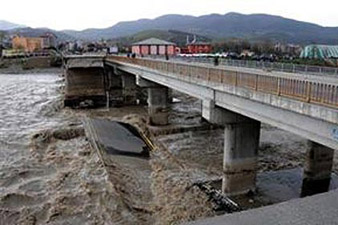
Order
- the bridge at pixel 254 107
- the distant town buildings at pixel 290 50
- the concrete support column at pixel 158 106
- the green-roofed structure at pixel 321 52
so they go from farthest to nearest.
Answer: the distant town buildings at pixel 290 50 → the green-roofed structure at pixel 321 52 → the concrete support column at pixel 158 106 → the bridge at pixel 254 107

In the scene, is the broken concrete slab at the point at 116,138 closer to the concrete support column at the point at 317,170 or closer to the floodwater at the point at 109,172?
the floodwater at the point at 109,172

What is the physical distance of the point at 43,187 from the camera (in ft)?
73.8

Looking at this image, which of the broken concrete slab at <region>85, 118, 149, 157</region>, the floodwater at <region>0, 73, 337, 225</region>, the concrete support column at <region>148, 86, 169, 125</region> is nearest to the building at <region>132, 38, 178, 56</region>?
the concrete support column at <region>148, 86, 169, 125</region>

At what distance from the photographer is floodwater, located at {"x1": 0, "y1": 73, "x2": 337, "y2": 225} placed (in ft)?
62.8

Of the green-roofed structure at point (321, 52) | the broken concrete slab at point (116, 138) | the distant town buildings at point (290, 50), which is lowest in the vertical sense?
the broken concrete slab at point (116, 138)

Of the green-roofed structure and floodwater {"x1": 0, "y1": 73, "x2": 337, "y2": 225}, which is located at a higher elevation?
the green-roofed structure

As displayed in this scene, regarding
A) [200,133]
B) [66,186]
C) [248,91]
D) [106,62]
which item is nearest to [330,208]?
[248,91]

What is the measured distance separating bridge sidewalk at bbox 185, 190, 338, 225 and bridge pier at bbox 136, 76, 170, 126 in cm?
2975

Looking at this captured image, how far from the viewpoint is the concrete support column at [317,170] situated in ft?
73.5

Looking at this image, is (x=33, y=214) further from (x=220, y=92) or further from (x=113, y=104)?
(x=113, y=104)

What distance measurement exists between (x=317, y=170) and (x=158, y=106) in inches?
841

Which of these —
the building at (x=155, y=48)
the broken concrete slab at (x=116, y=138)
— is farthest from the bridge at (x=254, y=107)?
the building at (x=155, y=48)

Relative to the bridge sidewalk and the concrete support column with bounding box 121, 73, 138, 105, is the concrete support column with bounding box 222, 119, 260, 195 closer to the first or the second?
the bridge sidewalk

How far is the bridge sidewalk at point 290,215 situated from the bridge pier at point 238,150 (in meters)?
10.5
